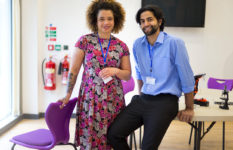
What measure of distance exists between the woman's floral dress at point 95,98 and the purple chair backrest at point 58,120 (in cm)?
11

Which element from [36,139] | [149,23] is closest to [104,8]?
[149,23]

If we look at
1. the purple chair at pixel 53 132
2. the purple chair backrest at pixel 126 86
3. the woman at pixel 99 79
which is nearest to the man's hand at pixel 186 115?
the woman at pixel 99 79

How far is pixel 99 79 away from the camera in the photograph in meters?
1.83

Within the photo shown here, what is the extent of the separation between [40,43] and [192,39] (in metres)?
2.82

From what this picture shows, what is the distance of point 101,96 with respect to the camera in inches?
71.7

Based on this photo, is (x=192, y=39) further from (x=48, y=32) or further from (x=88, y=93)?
(x=88, y=93)

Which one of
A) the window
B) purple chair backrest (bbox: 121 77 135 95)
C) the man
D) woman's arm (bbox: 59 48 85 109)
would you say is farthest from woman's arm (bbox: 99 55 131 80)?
the window

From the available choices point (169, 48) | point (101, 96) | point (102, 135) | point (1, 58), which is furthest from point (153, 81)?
point (1, 58)

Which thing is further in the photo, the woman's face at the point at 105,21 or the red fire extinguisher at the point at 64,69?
the red fire extinguisher at the point at 64,69

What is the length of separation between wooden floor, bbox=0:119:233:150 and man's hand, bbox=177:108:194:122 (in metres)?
1.54

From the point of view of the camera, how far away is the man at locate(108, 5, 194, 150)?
1.69 metres

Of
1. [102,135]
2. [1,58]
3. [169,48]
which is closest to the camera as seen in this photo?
[169,48]

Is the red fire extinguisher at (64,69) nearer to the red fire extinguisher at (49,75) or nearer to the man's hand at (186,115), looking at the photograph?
the red fire extinguisher at (49,75)

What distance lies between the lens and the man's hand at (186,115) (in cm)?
171
